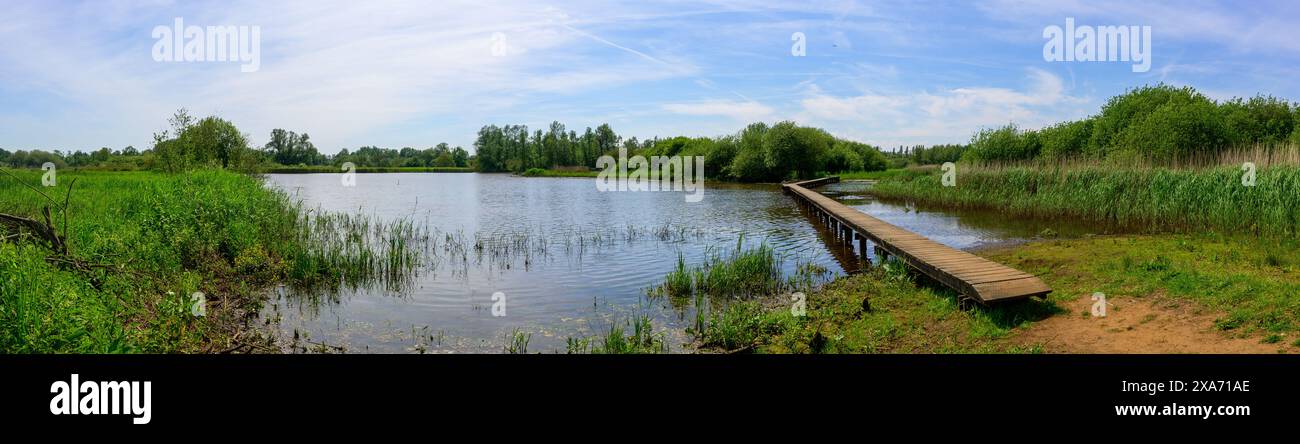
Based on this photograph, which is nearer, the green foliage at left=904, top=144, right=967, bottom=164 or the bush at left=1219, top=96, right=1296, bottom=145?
the bush at left=1219, top=96, right=1296, bottom=145

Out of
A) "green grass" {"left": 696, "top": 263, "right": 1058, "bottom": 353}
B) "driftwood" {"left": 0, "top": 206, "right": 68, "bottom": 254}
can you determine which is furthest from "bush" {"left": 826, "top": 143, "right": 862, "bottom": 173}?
"driftwood" {"left": 0, "top": 206, "right": 68, "bottom": 254}

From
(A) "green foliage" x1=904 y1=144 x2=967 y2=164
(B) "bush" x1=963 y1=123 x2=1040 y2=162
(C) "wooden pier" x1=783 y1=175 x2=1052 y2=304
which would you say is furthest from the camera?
(A) "green foliage" x1=904 y1=144 x2=967 y2=164

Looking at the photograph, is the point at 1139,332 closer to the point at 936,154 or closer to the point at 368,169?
the point at 936,154

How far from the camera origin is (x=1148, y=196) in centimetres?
1820

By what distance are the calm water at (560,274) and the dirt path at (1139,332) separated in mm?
4424

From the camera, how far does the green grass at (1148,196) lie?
14.4 metres

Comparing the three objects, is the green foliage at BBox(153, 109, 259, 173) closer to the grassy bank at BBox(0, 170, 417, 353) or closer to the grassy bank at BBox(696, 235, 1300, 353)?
the grassy bank at BBox(0, 170, 417, 353)

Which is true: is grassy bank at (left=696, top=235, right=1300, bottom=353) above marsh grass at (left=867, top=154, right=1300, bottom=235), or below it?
below

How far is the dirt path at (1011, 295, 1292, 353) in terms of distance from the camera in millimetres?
6844

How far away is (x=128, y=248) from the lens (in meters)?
10.3

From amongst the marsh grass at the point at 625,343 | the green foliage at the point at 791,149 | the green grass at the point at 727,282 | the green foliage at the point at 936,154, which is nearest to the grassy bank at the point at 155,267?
the marsh grass at the point at 625,343

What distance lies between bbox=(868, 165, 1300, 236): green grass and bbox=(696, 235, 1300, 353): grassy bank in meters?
2.97
